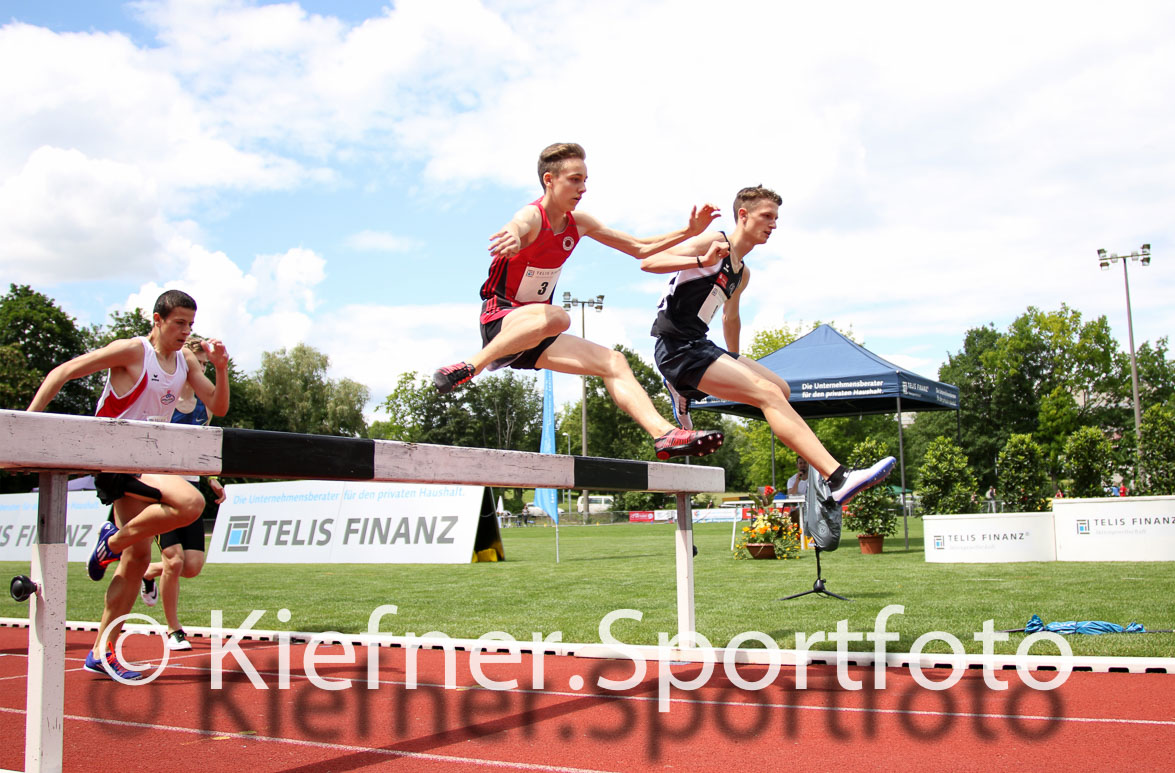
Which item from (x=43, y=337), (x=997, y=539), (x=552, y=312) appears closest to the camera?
(x=552, y=312)

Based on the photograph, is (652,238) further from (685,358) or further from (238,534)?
(238,534)

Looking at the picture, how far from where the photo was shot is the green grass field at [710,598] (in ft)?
23.6

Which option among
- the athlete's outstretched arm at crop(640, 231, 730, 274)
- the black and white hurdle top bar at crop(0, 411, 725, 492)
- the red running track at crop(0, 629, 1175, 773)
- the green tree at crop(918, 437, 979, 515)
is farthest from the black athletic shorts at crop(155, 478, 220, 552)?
the green tree at crop(918, 437, 979, 515)

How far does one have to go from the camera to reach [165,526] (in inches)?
199

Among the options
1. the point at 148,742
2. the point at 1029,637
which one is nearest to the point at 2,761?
the point at 148,742

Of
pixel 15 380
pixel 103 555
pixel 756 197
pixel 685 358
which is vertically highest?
pixel 15 380

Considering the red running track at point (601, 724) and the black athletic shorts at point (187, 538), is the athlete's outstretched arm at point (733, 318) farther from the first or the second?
the black athletic shorts at point (187, 538)

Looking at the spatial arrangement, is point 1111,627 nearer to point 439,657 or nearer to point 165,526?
point 439,657

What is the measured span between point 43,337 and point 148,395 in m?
51.0

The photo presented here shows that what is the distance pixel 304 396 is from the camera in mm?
56656

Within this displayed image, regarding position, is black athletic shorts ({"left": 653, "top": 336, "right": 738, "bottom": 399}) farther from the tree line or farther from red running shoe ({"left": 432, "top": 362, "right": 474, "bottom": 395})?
the tree line

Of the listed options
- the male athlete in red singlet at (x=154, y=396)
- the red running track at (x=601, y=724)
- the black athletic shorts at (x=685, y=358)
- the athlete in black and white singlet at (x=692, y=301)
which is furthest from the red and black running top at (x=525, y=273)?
the red running track at (x=601, y=724)

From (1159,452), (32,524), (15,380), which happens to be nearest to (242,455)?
(1159,452)

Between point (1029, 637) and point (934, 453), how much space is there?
1070 cm
